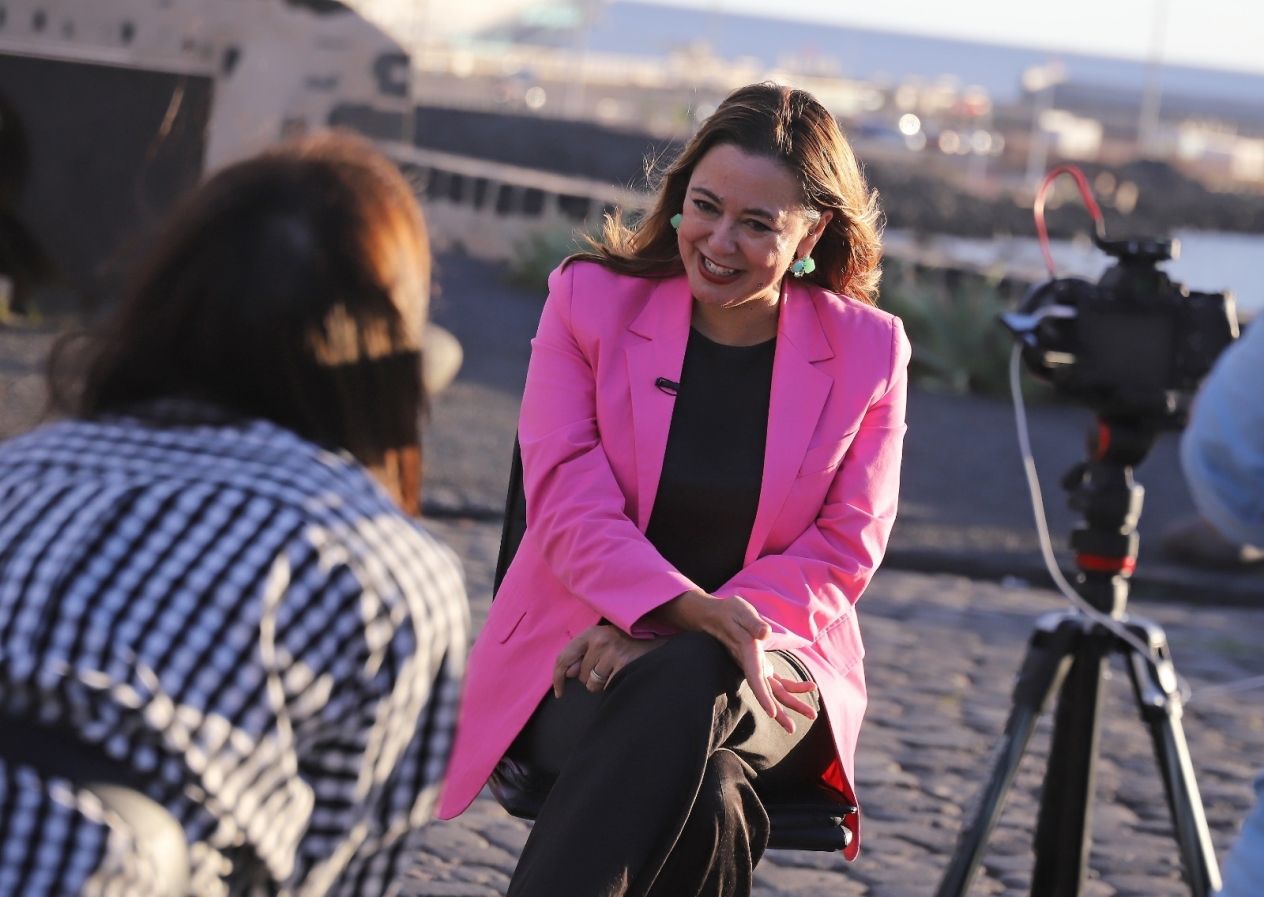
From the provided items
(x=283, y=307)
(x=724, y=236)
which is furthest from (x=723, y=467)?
(x=283, y=307)

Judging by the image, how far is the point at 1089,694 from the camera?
3527 mm

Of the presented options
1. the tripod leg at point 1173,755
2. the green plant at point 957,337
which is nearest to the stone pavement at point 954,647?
the green plant at point 957,337

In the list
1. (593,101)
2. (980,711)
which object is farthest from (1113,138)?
(980,711)

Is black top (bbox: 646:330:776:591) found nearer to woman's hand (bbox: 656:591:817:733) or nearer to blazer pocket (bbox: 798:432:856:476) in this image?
blazer pocket (bbox: 798:432:856:476)

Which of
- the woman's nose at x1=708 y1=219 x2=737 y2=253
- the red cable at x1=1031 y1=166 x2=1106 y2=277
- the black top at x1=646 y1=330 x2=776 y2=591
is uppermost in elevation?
the red cable at x1=1031 y1=166 x2=1106 y2=277

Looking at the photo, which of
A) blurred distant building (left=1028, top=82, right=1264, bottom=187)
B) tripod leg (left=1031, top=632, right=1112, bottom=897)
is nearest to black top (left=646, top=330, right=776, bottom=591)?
tripod leg (left=1031, top=632, right=1112, bottom=897)

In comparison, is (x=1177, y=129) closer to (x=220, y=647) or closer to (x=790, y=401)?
(x=790, y=401)

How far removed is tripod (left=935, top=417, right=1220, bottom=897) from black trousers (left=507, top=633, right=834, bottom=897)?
2.37 feet

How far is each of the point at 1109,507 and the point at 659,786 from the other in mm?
1197

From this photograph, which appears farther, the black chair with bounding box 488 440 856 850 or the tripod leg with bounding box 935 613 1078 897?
the tripod leg with bounding box 935 613 1078 897

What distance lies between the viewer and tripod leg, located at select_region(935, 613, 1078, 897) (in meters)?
3.50

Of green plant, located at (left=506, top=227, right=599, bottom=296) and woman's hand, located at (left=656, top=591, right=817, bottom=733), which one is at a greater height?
woman's hand, located at (left=656, top=591, right=817, bottom=733)

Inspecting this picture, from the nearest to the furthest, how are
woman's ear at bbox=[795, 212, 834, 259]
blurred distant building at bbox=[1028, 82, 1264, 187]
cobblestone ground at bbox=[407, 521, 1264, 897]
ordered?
woman's ear at bbox=[795, 212, 834, 259]
cobblestone ground at bbox=[407, 521, 1264, 897]
blurred distant building at bbox=[1028, 82, 1264, 187]

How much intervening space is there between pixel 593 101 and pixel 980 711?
66246 mm
